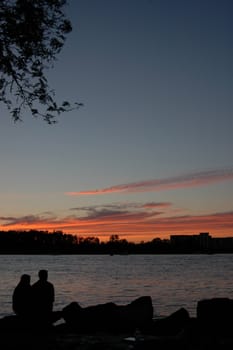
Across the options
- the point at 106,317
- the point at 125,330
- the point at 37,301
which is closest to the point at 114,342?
the point at 37,301

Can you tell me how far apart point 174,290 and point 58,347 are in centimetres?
4774

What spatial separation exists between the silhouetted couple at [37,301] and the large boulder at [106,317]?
4.61ft

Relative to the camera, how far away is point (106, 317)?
17609 mm

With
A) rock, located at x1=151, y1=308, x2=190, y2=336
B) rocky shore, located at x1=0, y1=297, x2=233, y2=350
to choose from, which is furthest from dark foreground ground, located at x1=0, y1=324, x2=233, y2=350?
rock, located at x1=151, y1=308, x2=190, y2=336

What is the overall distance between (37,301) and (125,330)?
337cm

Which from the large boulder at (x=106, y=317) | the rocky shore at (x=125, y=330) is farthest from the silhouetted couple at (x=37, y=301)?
the large boulder at (x=106, y=317)

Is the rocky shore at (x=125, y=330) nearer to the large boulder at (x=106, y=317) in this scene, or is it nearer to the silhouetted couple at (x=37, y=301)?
the large boulder at (x=106, y=317)

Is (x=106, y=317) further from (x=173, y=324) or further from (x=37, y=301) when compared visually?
(x=37, y=301)

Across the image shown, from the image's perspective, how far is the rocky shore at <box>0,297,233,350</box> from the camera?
13.1 metres

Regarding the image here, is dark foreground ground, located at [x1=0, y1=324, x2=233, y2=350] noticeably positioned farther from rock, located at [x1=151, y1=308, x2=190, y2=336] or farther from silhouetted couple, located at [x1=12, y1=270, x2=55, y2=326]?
rock, located at [x1=151, y1=308, x2=190, y2=336]

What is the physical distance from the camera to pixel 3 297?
49.8 meters

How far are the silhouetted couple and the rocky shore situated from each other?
0.86 feet

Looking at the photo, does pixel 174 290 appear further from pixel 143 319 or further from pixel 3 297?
pixel 143 319

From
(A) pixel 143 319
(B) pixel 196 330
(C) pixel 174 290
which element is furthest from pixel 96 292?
(B) pixel 196 330
